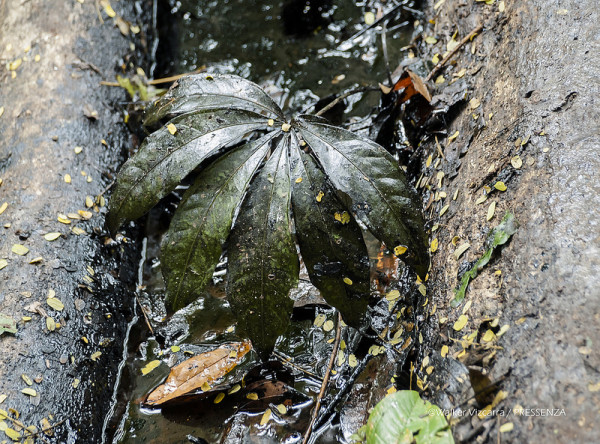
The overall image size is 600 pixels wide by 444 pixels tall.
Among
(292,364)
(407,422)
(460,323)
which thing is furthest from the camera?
(292,364)

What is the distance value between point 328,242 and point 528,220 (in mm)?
593

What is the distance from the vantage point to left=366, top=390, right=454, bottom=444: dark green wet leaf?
129cm

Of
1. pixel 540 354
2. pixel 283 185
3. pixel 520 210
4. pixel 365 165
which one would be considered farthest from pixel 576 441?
pixel 283 185

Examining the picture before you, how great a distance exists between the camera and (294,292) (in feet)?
6.88

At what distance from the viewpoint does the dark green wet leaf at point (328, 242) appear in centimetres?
158

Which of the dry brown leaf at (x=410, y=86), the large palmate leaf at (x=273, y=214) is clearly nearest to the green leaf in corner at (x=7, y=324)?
the large palmate leaf at (x=273, y=214)

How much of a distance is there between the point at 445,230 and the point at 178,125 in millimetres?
1002

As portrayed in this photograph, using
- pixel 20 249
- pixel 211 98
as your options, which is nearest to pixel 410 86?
pixel 211 98

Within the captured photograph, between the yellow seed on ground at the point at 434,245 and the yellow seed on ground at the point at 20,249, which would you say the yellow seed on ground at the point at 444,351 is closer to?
the yellow seed on ground at the point at 434,245

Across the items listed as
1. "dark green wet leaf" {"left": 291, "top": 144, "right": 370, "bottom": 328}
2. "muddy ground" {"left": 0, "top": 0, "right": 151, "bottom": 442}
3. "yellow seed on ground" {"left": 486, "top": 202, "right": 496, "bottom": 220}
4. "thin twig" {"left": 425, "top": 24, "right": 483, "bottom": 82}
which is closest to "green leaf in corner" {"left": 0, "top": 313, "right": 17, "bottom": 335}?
"muddy ground" {"left": 0, "top": 0, "right": 151, "bottom": 442}

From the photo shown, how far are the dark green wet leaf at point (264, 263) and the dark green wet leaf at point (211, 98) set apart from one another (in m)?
0.34

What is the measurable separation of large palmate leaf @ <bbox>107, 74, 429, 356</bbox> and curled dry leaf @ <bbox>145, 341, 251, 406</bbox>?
30cm

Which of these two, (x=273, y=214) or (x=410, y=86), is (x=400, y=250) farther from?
(x=410, y=86)

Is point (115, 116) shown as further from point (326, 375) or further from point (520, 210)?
point (520, 210)
